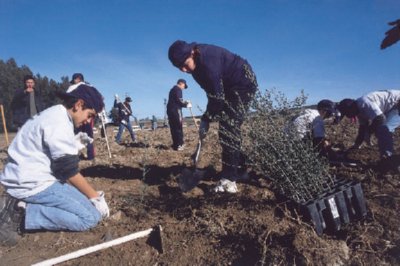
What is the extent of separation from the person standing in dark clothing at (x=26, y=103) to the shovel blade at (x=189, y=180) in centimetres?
356

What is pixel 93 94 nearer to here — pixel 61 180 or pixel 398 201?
pixel 61 180

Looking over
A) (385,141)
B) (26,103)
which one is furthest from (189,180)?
(26,103)

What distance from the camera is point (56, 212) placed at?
2.70 metres

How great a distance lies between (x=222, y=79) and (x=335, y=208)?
67.6 inches

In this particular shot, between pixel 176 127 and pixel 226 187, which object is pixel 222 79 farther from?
pixel 176 127

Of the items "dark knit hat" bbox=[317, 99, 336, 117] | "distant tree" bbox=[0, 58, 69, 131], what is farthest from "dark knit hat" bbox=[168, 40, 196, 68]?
"distant tree" bbox=[0, 58, 69, 131]

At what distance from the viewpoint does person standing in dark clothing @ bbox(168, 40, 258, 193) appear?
3068mm

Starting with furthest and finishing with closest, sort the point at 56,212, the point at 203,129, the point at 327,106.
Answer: the point at 327,106 → the point at 203,129 → the point at 56,212

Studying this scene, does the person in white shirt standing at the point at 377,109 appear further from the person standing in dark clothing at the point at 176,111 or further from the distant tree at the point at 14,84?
the distant tree at the point at 14,84

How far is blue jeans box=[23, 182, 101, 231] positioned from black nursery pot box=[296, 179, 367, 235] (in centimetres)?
177

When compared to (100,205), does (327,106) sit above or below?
above

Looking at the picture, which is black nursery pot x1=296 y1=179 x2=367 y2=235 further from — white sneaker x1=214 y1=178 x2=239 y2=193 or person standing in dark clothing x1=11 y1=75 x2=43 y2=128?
person standing in dark clothing x1=11 y1=75 x2=43 y2=128

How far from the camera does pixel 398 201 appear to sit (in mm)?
2572

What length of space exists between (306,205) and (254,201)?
61cm
